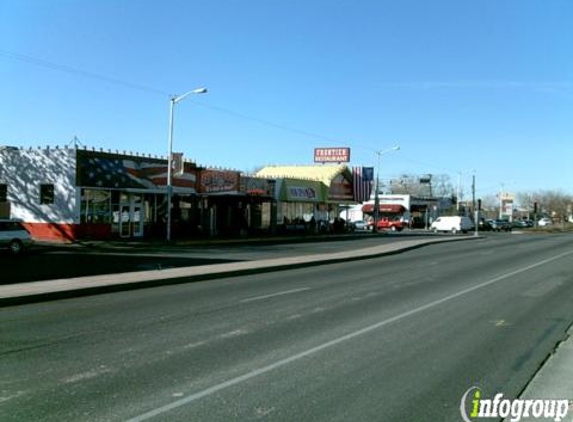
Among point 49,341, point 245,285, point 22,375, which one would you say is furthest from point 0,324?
point 245,285

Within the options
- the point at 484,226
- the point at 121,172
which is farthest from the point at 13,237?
the point at 484,226

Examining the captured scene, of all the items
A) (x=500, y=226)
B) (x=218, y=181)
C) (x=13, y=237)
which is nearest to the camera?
(x=13, y=237)

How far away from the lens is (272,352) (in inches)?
324

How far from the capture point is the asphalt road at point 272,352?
5.93 meters

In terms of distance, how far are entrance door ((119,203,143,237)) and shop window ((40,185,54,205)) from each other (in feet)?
13.0

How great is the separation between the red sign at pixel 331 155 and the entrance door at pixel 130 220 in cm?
3755

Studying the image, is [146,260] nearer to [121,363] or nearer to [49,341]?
[49,341]

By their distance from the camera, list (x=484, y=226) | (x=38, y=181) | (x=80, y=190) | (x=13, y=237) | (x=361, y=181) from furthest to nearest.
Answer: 1. (x=484, y=226)
2. (x=361, y=181)
3. (x=38, y=181)
4. (x=80, y=190)
5. (x=13, y=237)

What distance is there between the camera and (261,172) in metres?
62.0

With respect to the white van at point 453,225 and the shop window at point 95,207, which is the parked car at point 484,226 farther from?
the shop window at point 95,207

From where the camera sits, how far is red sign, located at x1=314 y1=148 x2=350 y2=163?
7194cm

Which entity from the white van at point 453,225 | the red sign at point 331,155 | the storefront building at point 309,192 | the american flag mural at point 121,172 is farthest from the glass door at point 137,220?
the white van at point 453,225

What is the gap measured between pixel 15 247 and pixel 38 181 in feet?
33.6

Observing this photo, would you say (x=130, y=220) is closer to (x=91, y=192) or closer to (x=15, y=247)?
(x=91, y=192)
